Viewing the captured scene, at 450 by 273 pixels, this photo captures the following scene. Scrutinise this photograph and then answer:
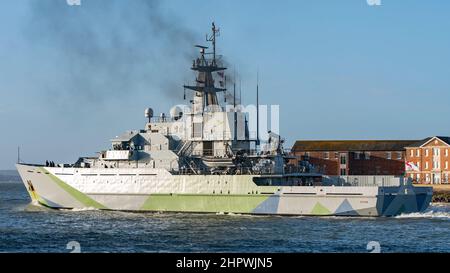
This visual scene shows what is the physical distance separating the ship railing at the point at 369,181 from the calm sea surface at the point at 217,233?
2.16 m

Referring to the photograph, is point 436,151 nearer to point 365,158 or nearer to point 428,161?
point 428,161

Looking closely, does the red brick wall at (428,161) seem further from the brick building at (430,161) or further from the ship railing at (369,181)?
the ship railing at (369,181)

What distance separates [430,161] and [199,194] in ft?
110

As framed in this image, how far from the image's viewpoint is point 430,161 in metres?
65.6

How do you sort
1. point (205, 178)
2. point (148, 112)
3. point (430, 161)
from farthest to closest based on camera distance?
Result: 1. point (430, 161)
2. point (148, 112)
3. point (205, 178)

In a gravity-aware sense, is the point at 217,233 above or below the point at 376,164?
below

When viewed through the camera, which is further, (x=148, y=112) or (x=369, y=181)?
(x=148, y=112)

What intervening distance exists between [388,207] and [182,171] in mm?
11628

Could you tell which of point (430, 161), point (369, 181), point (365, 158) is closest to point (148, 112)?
point (369, 181)

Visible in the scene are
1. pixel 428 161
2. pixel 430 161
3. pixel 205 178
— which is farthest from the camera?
pixel 428 161

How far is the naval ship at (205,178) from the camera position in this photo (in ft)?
120
